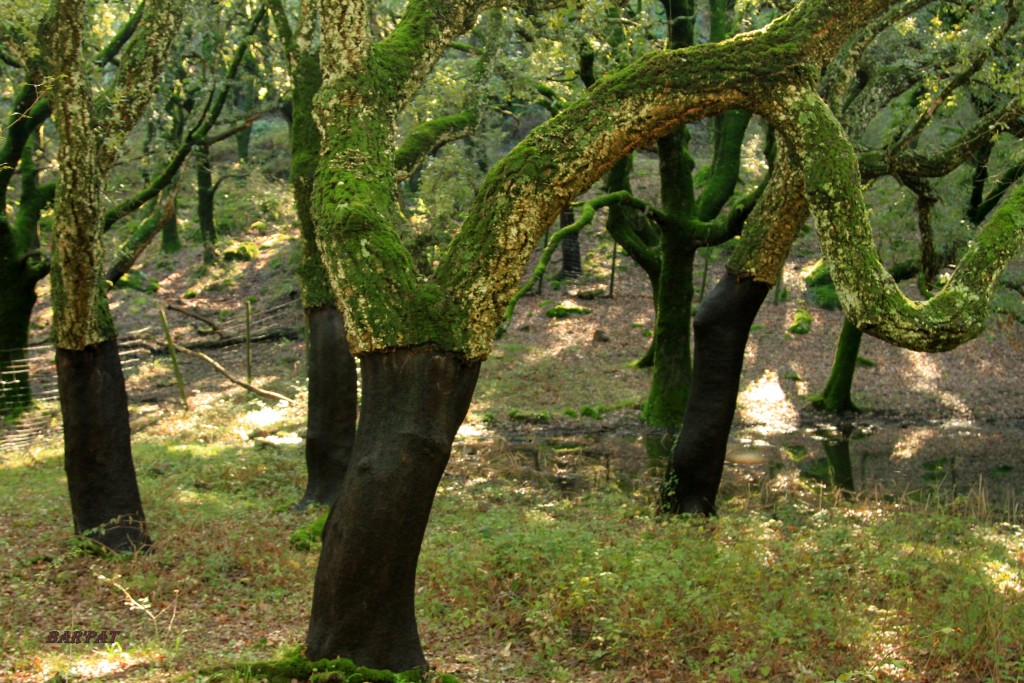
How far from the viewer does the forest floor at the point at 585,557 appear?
6.89 m

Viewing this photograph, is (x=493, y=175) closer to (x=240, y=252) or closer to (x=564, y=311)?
(x=564, y=311)

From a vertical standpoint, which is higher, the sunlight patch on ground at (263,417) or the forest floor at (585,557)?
the sunlight patch on ground at (263,417)

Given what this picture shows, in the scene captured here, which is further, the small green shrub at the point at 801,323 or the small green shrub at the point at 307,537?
the small green shrub at the point at 801,323

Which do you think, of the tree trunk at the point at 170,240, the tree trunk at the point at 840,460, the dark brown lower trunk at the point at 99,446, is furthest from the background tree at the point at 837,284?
the tree trunk at the point at 170,240

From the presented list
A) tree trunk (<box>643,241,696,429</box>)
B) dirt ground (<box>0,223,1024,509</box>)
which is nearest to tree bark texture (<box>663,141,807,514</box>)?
dirt ground (<box>0,223,1024,509</box>)

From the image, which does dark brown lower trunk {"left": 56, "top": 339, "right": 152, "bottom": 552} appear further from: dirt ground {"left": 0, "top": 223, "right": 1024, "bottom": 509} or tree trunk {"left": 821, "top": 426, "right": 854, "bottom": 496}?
tree trunk {"left": 821, "top": 426, "right": 854, "bottom": 496}

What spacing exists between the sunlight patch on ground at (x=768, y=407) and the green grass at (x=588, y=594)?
8369mm

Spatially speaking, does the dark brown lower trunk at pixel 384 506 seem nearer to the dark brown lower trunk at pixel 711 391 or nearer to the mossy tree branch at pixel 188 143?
the dark brown lower trunk at pixel 711 391

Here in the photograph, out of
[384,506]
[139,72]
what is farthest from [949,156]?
[139,72]

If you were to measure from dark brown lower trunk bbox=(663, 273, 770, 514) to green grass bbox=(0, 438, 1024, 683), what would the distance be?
0.55 m

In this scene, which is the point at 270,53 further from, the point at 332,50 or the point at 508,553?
the point at 508,553

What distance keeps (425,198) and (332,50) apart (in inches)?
437

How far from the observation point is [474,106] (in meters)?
14.2

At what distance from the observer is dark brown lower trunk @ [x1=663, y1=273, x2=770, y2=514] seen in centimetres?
1023
